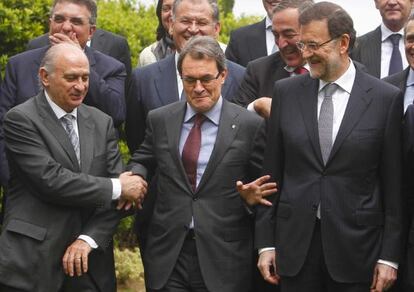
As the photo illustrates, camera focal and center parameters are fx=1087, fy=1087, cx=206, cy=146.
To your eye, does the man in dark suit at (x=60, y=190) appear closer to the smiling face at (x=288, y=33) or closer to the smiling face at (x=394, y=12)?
the smiling face at (x=288, y=33)

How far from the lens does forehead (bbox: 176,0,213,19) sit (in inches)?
347

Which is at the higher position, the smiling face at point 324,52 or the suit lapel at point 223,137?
the smiling face at point 324,52

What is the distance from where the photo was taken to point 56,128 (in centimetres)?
772

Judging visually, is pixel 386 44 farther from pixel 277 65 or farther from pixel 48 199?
pixel 48 199

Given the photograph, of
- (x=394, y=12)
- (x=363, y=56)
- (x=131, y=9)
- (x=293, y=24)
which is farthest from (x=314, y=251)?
(x=131, y=9)

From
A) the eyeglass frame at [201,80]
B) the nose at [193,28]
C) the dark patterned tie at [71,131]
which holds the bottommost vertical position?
the dark patterned tie at [71,131]

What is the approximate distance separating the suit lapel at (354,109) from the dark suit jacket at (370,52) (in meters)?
1.75

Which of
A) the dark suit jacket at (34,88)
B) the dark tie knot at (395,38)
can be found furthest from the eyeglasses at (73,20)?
the dark tie knot at (395,38)

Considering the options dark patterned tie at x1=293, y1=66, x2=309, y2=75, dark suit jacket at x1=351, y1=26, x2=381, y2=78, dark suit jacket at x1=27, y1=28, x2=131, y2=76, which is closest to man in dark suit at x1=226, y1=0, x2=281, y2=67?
dark suit jacket at x1=351, y1=26, x2=381, y2=78

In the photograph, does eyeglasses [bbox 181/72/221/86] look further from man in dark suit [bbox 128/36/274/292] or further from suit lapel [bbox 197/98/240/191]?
suit lapel [bbox 197/98/240/191]

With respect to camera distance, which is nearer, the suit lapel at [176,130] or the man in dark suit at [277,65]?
the suit lapel at [176,130]

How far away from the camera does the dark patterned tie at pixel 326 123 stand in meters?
7.23

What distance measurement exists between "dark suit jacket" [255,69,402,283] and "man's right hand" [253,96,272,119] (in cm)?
68

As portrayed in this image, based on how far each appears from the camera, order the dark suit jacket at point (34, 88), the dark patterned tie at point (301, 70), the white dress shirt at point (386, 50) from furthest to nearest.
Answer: the white dress shirt at point (386, 50), the dark suit jacket at point (34, 88), the dark patterned tie at point (301, 70)
